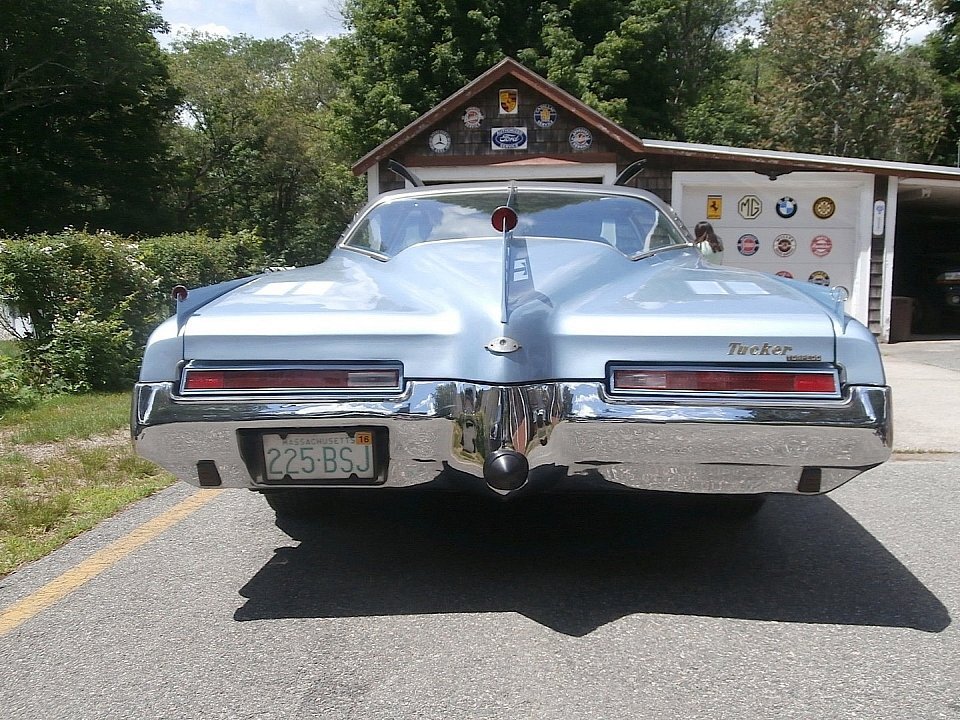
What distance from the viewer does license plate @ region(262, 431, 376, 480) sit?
282 cm

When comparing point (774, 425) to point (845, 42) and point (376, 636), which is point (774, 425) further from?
point (845, 42)

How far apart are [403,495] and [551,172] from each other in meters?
9.83

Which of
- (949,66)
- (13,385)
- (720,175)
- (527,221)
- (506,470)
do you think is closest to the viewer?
(506,470)

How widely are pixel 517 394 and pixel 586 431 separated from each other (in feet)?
0.84

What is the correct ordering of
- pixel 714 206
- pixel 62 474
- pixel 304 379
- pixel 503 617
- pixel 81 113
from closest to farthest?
pixel 304 379 → pixel 503 617 → pixel 62 474 → pixel 714 206 → pixel 81 113

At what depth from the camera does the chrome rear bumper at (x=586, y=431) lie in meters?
2.70

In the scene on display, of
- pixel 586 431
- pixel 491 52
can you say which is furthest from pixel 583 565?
pixel 491 52

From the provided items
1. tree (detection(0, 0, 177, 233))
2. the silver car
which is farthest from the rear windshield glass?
tree (detection(0, 0, 177, 233))

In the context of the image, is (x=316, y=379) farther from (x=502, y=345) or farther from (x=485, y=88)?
(x=485, y=88)

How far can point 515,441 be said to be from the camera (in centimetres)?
274

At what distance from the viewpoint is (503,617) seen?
2945mm

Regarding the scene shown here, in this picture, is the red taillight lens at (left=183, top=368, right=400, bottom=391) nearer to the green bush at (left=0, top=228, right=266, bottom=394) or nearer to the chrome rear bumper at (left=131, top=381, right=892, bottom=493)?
the chrome rear bumper at (left=131, top=381, right=892, bottom=493)

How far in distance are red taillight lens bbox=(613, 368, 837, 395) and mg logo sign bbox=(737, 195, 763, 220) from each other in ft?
35.5

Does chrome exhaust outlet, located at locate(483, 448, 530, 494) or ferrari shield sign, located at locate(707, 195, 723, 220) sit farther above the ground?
ferrari shield sign, located at locate(707, 195, 723, 220)
